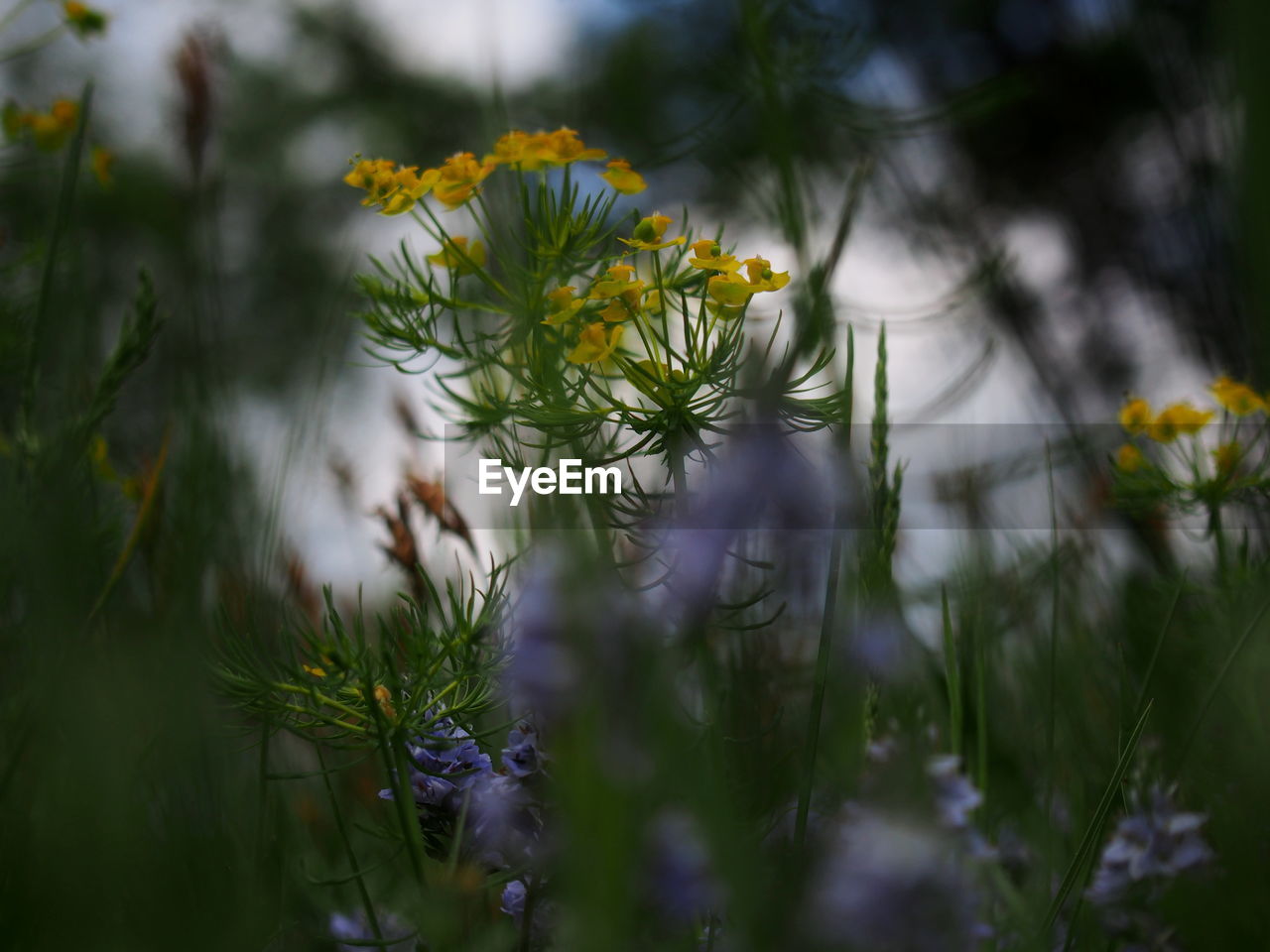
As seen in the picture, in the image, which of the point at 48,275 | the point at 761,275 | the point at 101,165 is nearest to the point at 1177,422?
the point at 761,275

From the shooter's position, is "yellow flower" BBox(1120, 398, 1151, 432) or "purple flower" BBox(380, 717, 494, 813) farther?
"yellow flower" BBox(1120, 398, 1151, 432)

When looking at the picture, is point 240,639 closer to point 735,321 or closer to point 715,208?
point 735,321

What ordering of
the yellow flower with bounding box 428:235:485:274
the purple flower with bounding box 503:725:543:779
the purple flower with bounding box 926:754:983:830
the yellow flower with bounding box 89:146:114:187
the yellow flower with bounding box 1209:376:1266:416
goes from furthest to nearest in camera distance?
the yellow flower with bounding box 89:146:114:187, the yellow flower with bounding box 1209:376:1266:416, the yellow flower with bounding box 428:235:485:274, the purple flower with bounding box 503:725:543:779, the purple flower with bounding box 926:754:983:830

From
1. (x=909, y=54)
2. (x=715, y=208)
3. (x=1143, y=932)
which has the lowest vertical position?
(x=1143, y=932)

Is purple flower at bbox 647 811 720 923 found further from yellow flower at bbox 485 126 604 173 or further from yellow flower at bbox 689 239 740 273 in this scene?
yellow flower at bbox 485 126 604 173

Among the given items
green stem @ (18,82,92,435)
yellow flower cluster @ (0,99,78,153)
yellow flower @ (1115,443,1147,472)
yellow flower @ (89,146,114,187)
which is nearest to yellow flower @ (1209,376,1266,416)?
yellow flower @ (1115,443,1147,472)

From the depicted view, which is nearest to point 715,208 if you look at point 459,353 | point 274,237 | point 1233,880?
point 459,353
